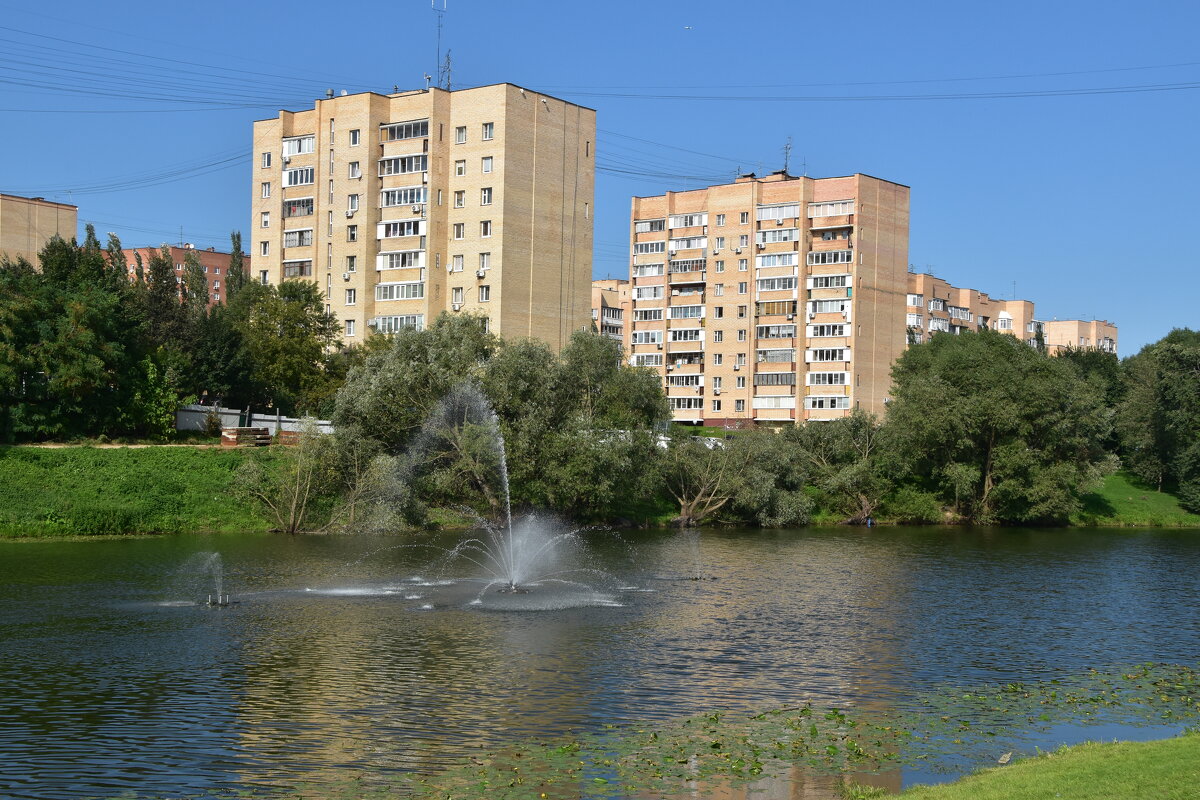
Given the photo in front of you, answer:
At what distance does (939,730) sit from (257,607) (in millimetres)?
24915

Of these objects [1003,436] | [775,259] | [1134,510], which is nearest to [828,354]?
[775,259]

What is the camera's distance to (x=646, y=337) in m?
145

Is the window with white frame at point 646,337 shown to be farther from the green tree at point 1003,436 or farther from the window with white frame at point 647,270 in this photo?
the green tree at point 1003,436

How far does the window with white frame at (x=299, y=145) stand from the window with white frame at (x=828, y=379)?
59.2 m

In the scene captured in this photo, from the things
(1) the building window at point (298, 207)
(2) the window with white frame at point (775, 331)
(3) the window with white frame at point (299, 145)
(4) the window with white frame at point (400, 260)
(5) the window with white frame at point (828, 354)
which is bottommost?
(5) the window with white frame at point (828, 354)

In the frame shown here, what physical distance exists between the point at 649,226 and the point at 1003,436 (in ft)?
213

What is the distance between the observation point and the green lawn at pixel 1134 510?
9762cm

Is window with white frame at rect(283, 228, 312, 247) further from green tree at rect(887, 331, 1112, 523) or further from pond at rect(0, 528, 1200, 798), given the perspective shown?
green tree at rect(887, 331, 1112, 523)

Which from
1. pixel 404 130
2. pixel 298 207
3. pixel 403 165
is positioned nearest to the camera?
pixel 403 165

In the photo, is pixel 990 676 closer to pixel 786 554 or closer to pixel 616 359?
pixel 786 554

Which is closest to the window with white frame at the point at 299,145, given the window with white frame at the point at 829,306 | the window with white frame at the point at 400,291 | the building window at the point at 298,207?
the building window at the point at 298,207

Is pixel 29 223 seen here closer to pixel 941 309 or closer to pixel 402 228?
pixel 402 228

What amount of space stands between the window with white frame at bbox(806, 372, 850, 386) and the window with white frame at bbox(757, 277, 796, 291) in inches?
415

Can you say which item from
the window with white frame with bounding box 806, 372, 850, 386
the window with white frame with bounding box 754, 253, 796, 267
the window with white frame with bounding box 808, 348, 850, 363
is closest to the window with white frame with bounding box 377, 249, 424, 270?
the window with white frame with bounding box 754, 253, 796, 267
